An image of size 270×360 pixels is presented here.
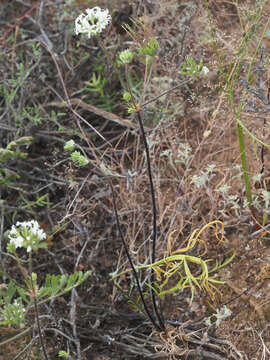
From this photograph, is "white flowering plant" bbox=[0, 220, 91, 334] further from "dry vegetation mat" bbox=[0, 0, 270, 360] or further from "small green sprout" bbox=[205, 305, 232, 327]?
"small green sprout" bbox=[205, 305, 232, 327]

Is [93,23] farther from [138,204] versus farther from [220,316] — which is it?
[220,316]

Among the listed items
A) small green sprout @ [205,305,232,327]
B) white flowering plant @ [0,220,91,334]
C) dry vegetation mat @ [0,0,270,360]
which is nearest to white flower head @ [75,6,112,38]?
dry vegetation mat @ [0,0,270,360]

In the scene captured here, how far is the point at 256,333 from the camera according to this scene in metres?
1.46

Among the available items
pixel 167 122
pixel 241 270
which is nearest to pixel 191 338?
pixel 241 270

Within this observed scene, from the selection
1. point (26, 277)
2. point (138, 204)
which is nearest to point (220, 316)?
point (138, 204)

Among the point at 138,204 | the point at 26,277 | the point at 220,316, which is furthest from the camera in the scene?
the point at 138,204

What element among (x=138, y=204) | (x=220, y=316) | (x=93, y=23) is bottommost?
→ (x=220, y=316)

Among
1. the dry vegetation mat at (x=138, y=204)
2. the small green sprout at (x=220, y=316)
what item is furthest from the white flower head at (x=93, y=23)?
the small green sprout at (x=220, y=316)

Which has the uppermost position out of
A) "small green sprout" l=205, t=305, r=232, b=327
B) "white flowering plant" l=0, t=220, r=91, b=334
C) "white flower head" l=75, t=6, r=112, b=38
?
"white flower head" l=75, t=6, r=112, b=38

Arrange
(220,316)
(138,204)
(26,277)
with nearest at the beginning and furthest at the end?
(26,277) < (220,316) < (138,204)

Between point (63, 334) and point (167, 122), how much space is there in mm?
982

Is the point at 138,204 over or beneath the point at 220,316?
over

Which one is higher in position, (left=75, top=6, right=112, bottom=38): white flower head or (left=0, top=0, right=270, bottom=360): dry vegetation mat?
(left=75, top=6, right=112, bottom=38): white flower head

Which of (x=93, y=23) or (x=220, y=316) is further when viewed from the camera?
(x=220, y=316)
